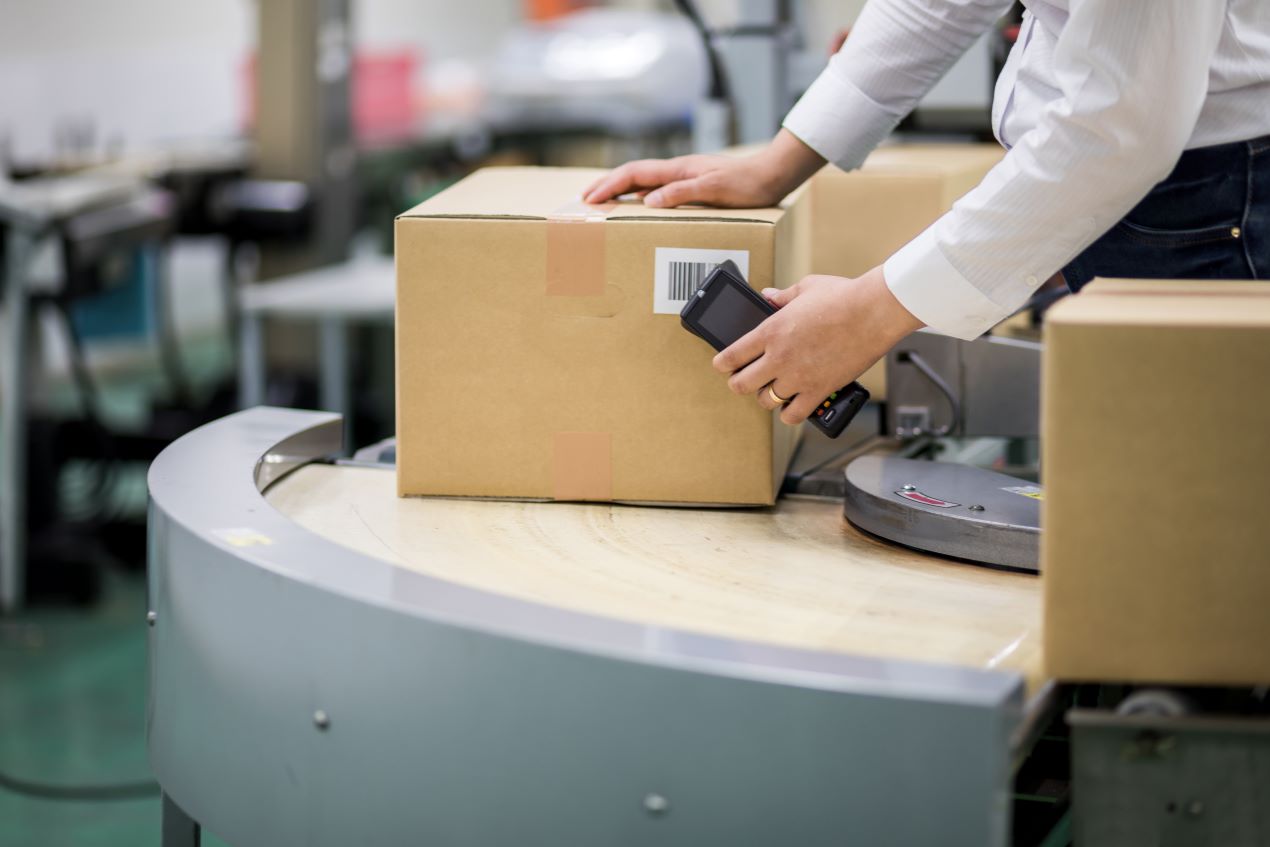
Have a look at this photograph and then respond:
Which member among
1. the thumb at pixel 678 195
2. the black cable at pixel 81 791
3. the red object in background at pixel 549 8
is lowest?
the black cable at pixel 81 791

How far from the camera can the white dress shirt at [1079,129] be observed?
0.77m

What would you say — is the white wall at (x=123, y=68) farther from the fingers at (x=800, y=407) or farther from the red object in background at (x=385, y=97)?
the fingers at (x=800, y=407)

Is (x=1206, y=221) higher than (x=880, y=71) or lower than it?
lower

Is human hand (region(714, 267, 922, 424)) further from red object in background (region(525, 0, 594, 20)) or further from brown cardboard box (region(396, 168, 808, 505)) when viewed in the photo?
red object in background (region(525, 0, 594, 20))

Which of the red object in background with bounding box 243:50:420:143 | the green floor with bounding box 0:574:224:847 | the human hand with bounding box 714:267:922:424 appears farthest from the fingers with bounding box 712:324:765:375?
the red object in background with bounding box 243:50:420:143

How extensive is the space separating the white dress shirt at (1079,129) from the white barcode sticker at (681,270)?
0.15 metres

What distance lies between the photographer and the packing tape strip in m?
1.00

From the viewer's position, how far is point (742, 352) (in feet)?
3.14

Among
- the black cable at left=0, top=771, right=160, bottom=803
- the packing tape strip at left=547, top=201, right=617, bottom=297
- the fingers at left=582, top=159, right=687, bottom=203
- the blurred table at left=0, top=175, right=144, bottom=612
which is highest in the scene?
the fingers at left=582, top=159, right=687, bottom=203

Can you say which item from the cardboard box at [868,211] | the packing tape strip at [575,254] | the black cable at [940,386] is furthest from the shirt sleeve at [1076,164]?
the cardboard box at [868,211]

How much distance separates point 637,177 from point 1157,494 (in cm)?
55

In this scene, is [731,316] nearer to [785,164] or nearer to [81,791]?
[785,164]

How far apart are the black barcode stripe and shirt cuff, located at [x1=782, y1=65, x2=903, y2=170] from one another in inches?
9.1

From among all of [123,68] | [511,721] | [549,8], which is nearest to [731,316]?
[511,721]
